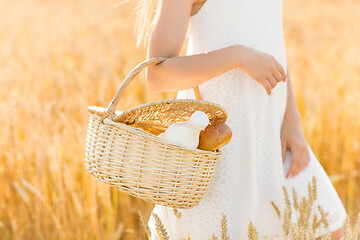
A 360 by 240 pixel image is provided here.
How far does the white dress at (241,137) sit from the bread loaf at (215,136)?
6.3 inches

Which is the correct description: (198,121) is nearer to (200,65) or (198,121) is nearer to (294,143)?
(200,65)

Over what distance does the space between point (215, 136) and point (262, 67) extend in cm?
20

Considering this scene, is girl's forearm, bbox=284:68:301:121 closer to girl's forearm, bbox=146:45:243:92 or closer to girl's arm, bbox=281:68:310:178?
girl's arm, bbox=281:68:310:178

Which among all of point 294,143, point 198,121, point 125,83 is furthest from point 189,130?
point 294,143

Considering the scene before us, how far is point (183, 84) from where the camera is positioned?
106cm

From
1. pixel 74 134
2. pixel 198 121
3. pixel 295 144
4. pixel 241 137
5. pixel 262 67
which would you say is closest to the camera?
pixel 198 121

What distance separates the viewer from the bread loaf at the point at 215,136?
95cm

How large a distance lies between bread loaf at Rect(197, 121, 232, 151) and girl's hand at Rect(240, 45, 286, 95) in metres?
0.14

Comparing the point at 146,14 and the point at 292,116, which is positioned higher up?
the point at 146,14

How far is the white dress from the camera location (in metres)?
1.11

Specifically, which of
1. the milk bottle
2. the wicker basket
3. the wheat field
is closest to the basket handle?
the wicker basket

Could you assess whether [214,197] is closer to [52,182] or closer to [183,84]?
[183,84]

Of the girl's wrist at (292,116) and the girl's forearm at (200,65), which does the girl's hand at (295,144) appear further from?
the girl's forearm at (200,65)

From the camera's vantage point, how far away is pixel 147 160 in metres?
0.90
